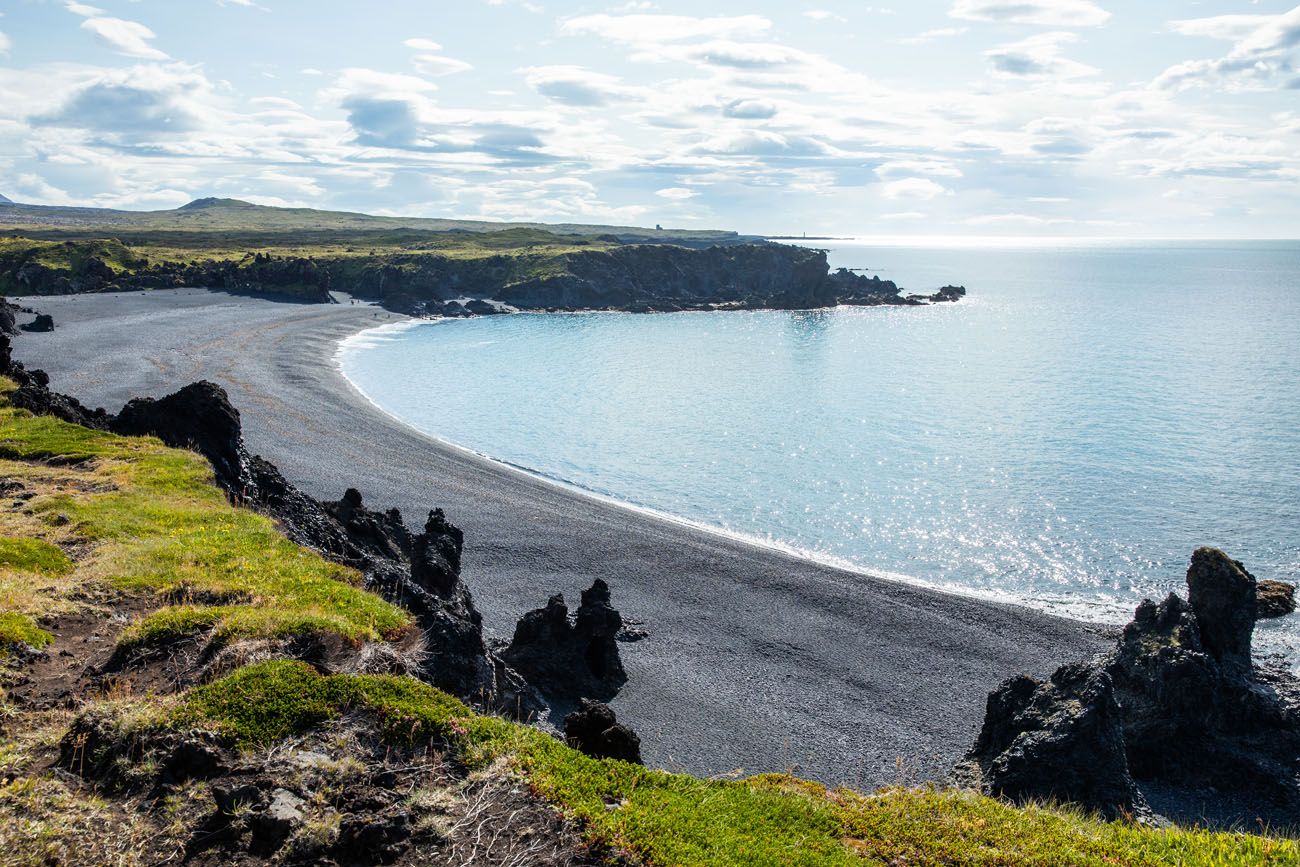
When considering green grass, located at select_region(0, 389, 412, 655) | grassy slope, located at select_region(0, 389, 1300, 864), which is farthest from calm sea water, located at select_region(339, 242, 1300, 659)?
green grass, located at select_region(0, 389, 412, 655)

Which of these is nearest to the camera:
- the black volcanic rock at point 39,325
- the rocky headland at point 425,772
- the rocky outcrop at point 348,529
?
the rocky headland at point 425,772

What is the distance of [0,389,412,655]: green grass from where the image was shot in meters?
14.8

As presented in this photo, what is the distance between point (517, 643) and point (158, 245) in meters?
196

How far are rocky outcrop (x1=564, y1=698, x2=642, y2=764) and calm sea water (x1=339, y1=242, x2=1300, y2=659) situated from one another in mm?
29897

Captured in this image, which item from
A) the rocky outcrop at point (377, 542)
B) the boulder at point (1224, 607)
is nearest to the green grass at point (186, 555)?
the rocky outcrop at point (377, 542)

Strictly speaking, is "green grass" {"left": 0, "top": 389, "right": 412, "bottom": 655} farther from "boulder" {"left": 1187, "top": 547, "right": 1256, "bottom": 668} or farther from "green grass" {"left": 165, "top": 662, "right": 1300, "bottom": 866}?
"boulder" {"left": 1187, "top": 547, "right": 1256, "bottom": 668}

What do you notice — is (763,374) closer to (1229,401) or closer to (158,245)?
(1229,401)

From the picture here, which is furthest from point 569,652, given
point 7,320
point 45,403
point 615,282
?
point 615,282

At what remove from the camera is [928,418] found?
249 ft

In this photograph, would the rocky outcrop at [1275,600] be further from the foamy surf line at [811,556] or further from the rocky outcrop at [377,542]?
the rocky outcrop at [377,542]

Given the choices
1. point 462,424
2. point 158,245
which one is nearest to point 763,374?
point 462,424

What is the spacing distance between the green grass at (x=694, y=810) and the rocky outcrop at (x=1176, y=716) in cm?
744

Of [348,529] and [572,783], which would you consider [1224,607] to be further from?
[348,529]

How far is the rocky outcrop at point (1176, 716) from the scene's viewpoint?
19328mm
